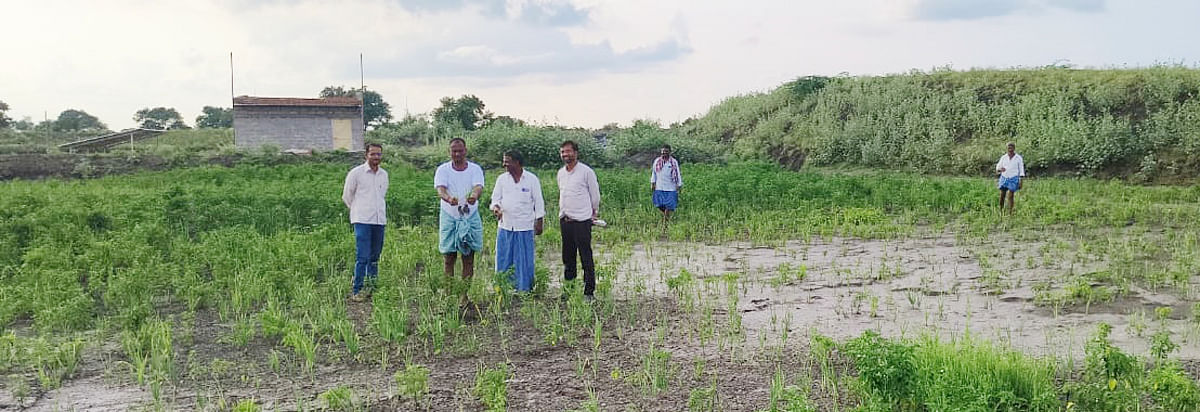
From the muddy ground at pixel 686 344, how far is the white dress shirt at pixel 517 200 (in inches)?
32.5

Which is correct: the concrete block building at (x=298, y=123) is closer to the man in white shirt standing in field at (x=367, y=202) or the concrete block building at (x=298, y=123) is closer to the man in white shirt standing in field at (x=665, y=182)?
the man in white shirt standing in field at (x=665, y=182)

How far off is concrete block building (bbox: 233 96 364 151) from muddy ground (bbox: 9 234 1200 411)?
1041 inches

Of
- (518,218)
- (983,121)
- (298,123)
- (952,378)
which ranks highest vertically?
(298,123)

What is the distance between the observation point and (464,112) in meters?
45.5


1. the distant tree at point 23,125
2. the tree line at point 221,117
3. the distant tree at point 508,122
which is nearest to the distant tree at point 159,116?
the tree line at point 221,117

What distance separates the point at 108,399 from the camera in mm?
5559

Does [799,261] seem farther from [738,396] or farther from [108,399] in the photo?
[108,399]

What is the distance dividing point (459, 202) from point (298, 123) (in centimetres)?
2762

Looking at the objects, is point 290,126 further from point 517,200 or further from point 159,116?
point 159,116

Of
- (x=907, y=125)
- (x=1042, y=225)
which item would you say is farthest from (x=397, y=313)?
(x=907, y=125)

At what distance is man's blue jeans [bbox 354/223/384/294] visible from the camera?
27.0 feet

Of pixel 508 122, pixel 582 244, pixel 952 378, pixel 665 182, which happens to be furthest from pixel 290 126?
pixel 952 378

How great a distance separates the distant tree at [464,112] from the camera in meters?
44.8

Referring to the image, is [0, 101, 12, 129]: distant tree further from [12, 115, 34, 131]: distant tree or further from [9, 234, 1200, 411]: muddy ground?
[9, 234, 1200, 411]: muddy ground
